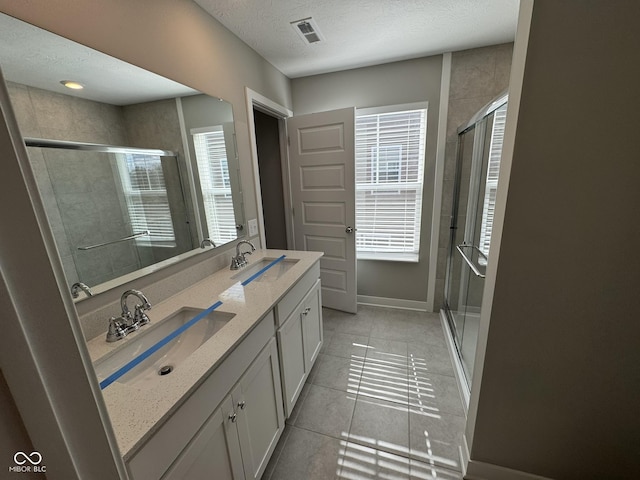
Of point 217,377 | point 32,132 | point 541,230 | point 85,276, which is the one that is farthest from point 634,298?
point 32,132

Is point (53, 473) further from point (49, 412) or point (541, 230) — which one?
point (541, 230)

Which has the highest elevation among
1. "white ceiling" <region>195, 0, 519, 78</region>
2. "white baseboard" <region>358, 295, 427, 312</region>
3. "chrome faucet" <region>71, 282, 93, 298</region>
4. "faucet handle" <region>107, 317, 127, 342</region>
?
"white ceiling" <region>195, 0, 519, 78</region>

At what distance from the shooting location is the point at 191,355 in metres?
0.91

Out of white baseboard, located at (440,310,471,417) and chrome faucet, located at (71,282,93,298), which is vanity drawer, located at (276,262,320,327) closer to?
chrome faucet, located at (71,282,93,298)

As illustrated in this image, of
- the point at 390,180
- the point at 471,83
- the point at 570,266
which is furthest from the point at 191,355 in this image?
the point at 471,83

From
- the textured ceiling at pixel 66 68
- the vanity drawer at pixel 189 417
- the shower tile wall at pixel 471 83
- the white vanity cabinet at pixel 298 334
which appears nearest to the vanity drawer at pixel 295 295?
the white vanity cabinet at pixel 298 334

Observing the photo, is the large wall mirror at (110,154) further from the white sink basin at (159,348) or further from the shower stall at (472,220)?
the shower stall at (472,220)

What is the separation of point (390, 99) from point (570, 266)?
205cm

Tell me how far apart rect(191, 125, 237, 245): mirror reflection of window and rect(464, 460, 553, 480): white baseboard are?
1869 mm

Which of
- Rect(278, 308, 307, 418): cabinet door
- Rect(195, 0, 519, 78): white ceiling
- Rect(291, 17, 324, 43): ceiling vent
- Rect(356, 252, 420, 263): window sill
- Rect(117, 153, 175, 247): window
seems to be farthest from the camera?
Rect(356, 252, 420, 263): window sill

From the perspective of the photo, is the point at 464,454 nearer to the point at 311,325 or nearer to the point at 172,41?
the point at 311,325

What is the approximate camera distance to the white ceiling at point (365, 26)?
1565 millimetres

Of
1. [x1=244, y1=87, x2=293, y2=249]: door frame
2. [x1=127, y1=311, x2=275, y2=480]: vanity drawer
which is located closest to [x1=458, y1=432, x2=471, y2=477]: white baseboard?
[x1=127, y1=311, x2=275, y2=480]: vanity drawer

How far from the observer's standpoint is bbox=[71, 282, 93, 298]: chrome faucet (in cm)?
99
